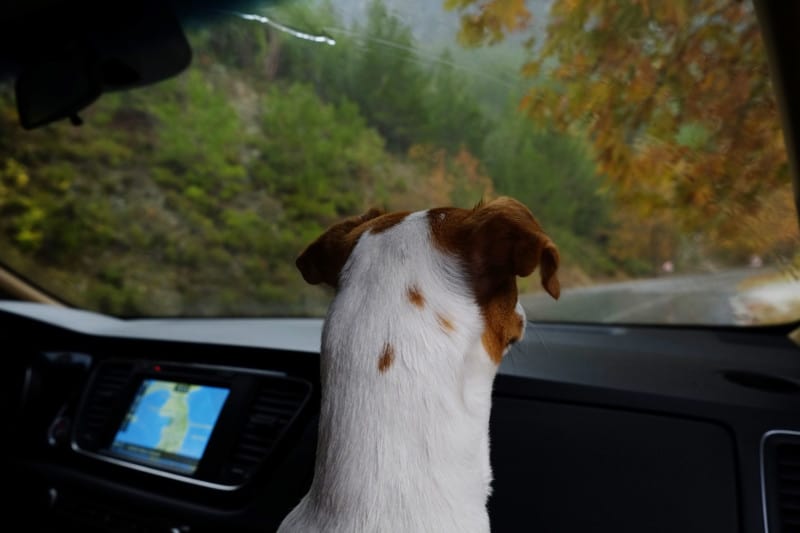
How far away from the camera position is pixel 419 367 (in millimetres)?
1566

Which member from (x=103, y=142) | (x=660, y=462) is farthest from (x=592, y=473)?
(x=103, y=142)

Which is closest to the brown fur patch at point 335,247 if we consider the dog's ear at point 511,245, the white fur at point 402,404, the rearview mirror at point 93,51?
the white fur at point 402,404

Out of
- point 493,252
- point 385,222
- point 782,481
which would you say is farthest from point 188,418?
point 782,481

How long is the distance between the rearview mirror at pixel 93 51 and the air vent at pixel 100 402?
132 centimetres

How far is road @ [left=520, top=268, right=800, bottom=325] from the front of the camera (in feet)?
Result: 9.82

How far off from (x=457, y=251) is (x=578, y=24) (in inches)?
60.0

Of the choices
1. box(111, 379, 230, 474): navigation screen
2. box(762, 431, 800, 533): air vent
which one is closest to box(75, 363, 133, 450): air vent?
box(111, 379, 230, 474): navigation screen

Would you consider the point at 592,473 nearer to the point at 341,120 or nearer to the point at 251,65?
the point at 341,120

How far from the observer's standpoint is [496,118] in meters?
3.30

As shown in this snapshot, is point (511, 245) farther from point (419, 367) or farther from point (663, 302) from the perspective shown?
point (663, 302)

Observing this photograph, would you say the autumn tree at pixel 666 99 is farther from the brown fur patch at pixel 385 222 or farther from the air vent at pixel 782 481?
the brown fur patch at pixel 385 222

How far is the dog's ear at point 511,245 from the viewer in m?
1.51

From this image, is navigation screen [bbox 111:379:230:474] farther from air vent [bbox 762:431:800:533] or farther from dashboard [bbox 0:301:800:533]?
air vent [bbox 762:431:800:533]

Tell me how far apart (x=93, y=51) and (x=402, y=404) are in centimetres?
258
